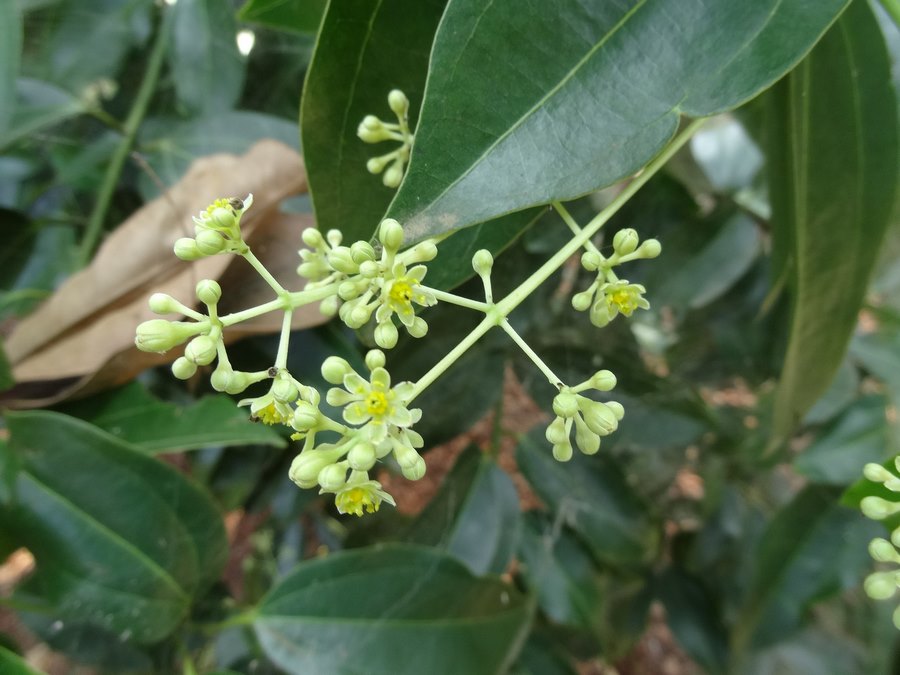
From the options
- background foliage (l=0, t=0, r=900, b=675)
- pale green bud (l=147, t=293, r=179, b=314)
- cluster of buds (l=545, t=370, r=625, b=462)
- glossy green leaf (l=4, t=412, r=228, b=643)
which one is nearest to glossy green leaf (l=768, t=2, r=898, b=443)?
background foliage (l=0, t=0, r=900, b=675)

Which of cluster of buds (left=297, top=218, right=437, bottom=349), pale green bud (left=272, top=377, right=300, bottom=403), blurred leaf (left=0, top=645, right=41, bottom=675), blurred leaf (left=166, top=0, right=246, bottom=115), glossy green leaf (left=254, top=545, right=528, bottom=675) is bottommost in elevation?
glossy green leaf (left=254, top=545, right=528, bottom=675)

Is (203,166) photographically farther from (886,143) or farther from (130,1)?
(886,143)

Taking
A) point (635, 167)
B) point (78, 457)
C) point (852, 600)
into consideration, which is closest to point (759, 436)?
point (852, 600)

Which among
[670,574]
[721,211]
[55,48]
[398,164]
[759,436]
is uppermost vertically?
[398,164]

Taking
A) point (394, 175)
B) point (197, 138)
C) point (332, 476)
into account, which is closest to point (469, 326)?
point (394, 175)

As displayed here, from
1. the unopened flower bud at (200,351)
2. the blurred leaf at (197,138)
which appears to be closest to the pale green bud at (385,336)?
the unopened flower bud at (200,351)

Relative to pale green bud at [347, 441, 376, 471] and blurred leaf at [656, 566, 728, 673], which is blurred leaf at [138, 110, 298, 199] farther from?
blurred leaf at [656, 566, 728, 673]

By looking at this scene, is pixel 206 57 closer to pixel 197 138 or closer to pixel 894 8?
pixel 197 138

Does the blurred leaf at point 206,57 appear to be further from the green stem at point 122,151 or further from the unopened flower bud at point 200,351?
the unopened flower bud at point 200,351
